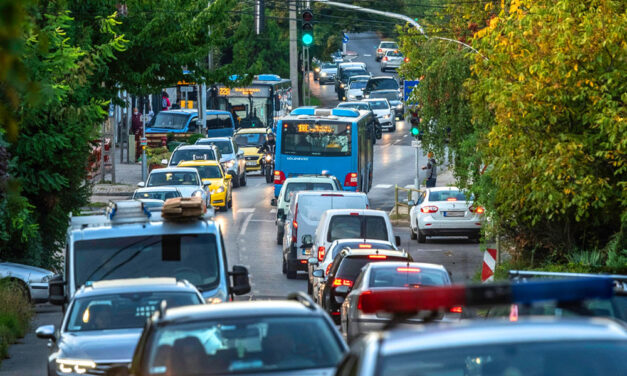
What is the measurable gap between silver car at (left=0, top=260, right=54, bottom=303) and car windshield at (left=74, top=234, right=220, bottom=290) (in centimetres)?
768

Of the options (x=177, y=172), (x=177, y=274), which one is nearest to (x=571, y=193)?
(x=177, y=274)

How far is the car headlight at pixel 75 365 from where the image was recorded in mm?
10875

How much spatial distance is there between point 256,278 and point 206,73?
7539 mm

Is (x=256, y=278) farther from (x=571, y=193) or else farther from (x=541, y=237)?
(x=571, y=193)

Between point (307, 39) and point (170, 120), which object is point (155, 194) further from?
point (170, 120)

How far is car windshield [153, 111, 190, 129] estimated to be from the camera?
2314 inches

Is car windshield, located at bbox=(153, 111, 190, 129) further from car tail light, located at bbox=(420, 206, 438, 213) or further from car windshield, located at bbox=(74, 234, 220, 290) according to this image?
car windshield, located at bbox=(74, 234, 220, 290)

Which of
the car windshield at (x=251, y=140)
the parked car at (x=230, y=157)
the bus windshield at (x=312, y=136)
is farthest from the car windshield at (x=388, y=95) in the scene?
the bus windshield at (x=312, y=136)

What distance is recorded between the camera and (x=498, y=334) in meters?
5.22

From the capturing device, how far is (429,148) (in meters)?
32.9

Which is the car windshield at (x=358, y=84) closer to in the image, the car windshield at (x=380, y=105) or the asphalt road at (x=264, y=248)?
the car windshield at (x=380, y=105)

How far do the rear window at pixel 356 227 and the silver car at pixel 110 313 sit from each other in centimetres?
1125

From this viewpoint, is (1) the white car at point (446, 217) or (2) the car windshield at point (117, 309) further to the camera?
(1) the white car at point (446, 217)

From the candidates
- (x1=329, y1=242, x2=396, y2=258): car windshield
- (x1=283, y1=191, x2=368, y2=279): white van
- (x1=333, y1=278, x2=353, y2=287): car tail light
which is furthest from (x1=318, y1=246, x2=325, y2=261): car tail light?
(x1=333, y1=278, x2=353, y2=287): car tail light
